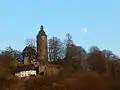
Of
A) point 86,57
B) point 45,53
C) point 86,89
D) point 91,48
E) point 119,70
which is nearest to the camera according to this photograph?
point 86,89

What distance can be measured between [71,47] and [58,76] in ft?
43.2

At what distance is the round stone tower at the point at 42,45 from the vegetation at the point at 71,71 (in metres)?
4.37

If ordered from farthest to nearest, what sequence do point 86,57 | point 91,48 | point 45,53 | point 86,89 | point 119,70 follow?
point 45,53
point 91,48
point 86,57
point 119,70
point 86,89

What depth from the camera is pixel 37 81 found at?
67.9 metres

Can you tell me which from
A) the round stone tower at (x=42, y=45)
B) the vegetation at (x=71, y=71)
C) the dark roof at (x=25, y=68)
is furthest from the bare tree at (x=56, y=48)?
the dark roof at (x=25, y=68)

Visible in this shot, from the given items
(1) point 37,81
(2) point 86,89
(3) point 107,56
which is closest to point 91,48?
(3) point 107,56

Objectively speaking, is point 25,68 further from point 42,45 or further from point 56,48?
point 42,45

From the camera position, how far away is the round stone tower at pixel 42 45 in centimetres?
9319

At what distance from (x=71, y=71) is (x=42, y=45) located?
28.6m

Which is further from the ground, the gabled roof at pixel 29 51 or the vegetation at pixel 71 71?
the gabled roof at pixel 29 51

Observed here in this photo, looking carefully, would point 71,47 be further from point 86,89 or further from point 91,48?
point 86,89

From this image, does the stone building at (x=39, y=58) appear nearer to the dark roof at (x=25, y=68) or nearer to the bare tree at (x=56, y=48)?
the dark roof at (x=25, y=68)

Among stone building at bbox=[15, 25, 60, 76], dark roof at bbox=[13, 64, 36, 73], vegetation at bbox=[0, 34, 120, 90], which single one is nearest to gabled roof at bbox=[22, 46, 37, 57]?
stone building at bbox=[15, 25, 60, 76]

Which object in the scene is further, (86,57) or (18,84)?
(86,57)
